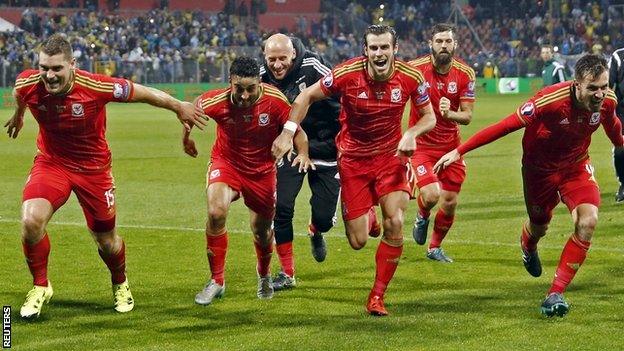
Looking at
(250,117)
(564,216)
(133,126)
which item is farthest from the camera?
(133,126)

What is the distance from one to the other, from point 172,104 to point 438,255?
14.0 ft

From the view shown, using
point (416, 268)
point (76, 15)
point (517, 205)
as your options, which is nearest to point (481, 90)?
point (76, 15)

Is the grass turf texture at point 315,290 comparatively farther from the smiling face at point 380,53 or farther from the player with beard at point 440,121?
the smiling face at point 380,53

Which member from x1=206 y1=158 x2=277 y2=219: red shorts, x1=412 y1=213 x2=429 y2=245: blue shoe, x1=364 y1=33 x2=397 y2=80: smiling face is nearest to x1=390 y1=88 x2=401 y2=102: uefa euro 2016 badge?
x1=364 y1=33 x2=397 y2=80: smiling face

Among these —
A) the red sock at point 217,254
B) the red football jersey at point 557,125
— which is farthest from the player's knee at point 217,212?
the red football jersey at point 557,125

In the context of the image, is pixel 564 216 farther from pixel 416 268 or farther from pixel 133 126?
pixel 133 126

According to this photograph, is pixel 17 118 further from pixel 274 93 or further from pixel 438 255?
pixel 438 255

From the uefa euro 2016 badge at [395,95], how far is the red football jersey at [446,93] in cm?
263

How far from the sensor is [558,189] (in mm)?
10461

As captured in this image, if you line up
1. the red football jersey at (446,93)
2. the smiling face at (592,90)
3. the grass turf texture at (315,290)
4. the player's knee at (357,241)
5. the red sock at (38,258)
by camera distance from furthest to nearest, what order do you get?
1. the red football jersey at (446,93)
2. the player's knee at (357,241)
3. the red sock at (38,258)
4. the smiling face at (592,90)
5. the grass turf texture at (315,290)

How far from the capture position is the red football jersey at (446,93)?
1282cm

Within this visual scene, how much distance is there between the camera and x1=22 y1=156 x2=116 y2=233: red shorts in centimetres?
964

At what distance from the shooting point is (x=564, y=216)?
16219 millimetres

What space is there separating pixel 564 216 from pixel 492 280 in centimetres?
505
